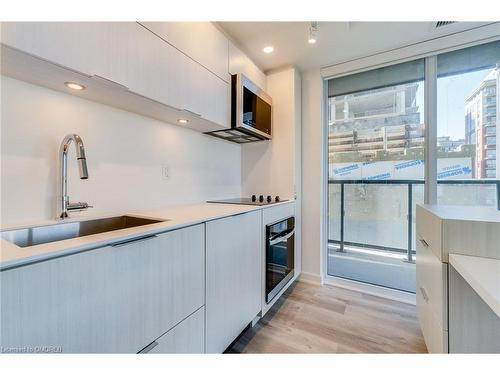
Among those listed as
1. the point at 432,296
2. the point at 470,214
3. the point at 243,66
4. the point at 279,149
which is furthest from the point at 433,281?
the point at 243,66

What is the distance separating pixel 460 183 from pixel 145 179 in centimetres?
267

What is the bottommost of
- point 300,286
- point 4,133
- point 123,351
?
point 300,286

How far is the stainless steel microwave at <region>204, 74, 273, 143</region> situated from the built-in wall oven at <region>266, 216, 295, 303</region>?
90 centimetres

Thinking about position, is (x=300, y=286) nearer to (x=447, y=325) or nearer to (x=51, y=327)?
(x=447, y=325)

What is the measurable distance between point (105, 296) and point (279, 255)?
1.47 metres

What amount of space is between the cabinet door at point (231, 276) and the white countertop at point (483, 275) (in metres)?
1.06

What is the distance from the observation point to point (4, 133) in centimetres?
97

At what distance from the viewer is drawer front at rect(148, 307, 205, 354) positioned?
0.93 m

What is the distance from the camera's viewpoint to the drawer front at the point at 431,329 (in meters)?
1.02

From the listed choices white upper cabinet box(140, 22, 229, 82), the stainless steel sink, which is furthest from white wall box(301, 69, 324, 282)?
the stainless steel sink

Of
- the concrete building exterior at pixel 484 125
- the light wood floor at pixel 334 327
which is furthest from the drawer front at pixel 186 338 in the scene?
the concrete building exterior at pixel 484 125

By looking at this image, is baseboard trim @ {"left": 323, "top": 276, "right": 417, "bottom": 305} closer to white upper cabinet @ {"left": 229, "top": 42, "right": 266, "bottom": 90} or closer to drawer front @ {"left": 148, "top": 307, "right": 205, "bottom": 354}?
drawer front @ {"left": 148, "top": 307, "right": 205, "bottom": 354}
